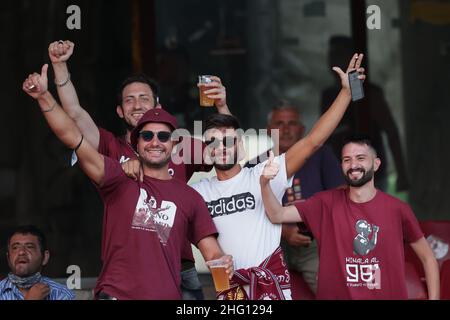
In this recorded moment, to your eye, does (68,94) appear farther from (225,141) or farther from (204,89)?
(225,141)

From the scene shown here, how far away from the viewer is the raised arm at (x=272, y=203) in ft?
19.5

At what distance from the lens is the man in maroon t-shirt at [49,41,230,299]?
244 inches

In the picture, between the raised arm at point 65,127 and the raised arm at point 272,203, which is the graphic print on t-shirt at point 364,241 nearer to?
the raised arm at point 272,203

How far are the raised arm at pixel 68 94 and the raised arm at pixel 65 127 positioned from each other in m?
0.35

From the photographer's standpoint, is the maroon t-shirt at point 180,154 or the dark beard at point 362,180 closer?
the dark beard at point 362,180

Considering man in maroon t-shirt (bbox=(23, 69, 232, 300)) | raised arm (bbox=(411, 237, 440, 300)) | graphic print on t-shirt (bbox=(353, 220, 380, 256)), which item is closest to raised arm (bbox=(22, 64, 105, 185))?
man in maroon t-shirt (bbox=(23, 69, 232, 300))

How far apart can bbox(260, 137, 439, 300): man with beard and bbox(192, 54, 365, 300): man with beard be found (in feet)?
0.44

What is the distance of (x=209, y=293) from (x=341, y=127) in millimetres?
2888

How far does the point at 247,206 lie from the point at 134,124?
844 mm

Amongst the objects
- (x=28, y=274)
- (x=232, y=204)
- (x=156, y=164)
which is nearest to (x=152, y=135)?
(x=156, y=164)

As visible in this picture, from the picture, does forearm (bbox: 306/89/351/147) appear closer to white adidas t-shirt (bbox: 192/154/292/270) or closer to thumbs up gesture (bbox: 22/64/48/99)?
white adidas t-shirt (bbox: 192/154/292/270)

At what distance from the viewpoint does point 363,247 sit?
6082 millimetres

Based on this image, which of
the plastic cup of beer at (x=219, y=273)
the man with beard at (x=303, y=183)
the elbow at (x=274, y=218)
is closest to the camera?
the plastic cup of beer at (x=219, y=273)

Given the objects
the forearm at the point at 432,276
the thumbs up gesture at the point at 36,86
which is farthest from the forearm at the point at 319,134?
the thumbs up gesture at the point at 36,86
